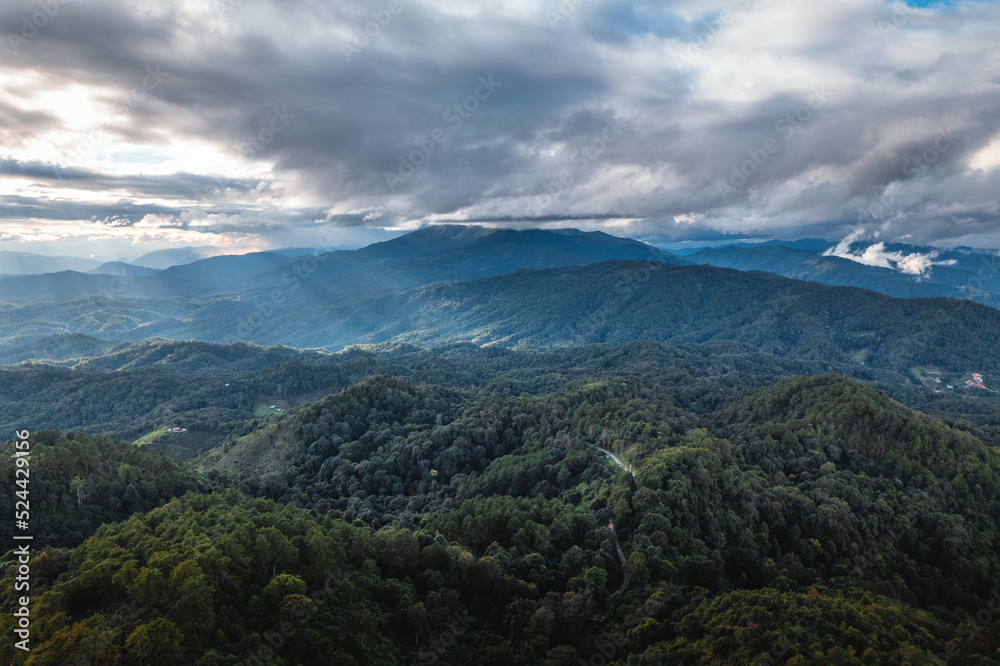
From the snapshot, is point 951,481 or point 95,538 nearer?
point 95,538

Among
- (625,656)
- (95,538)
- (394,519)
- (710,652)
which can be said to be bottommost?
(394,519)

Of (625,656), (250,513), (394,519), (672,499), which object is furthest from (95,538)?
(672,499)

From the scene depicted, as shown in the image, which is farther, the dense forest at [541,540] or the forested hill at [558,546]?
the dense forest at [541,540]

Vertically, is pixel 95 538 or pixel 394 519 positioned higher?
pixel 95 538

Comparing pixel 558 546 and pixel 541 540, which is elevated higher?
pixel 541 540

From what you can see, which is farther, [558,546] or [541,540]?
[558,546]

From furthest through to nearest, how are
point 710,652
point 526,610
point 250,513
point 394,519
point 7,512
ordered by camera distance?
point 394,519 → point 7,512 → point 250,513 → point 526,610 → point 710,652

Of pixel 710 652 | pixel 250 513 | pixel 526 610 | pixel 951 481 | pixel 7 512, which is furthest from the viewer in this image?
pixel 951 481

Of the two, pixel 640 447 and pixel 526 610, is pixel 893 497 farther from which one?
pixel 526 610
